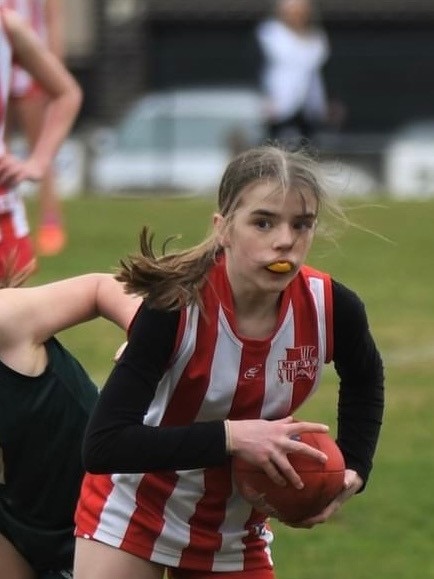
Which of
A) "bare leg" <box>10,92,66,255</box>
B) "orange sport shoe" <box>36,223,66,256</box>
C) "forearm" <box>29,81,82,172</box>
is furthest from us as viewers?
"orange sport shoe" <box>36,223,66,256</box>

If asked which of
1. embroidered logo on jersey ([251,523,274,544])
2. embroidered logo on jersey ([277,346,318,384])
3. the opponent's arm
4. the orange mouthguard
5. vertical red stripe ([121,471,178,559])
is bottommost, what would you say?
embroidered logo on jersey ([251,523,274,544])

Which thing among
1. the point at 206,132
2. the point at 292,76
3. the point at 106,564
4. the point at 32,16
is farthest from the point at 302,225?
the point at 206,132

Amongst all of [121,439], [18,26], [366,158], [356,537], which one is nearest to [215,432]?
[121,439]

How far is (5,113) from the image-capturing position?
629cm

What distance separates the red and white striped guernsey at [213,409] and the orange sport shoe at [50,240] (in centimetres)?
775

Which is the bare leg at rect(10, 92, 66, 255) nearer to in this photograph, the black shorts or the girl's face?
the black shorts

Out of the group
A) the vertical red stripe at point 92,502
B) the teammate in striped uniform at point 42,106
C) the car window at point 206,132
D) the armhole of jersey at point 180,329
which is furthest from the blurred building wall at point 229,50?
the armhole of jersey at point 180,329

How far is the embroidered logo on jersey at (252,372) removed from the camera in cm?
418

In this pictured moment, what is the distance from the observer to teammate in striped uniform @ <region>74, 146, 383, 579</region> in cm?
403

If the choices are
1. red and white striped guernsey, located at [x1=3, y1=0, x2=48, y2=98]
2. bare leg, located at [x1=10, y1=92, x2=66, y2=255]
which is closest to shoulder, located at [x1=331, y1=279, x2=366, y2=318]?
red and white striped guernsey, located at [x1=3, y1=0, x2=48, y2=98]

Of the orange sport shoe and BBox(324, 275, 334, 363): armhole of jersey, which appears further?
the orange sport shoe

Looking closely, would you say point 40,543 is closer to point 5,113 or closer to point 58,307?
point 58,307

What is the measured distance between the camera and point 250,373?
13.7 ft

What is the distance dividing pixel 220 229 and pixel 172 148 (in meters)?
17.2
